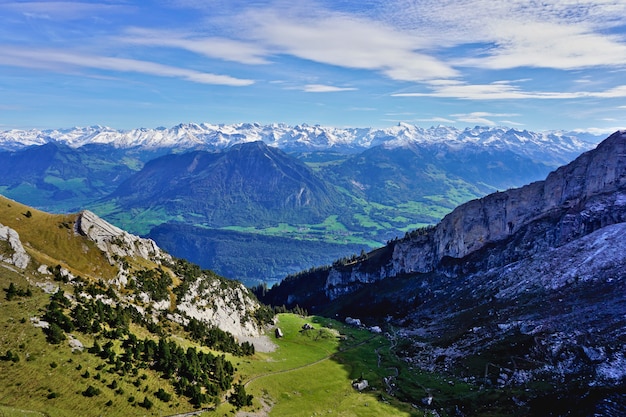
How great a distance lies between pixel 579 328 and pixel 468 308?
6234 centimetres

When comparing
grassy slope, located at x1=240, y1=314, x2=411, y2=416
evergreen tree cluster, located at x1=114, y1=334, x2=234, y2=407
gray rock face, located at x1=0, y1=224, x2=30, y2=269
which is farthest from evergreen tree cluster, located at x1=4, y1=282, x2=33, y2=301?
grassy slope, located at x1=240, y1=314, x2=411, y2=416

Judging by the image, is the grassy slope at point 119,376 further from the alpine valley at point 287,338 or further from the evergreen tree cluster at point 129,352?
the evergreen tree cluster at point 129,352

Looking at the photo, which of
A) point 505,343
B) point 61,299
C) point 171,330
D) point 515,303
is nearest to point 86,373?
point 61,299

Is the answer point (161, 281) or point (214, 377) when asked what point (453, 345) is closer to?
point (214, 377)

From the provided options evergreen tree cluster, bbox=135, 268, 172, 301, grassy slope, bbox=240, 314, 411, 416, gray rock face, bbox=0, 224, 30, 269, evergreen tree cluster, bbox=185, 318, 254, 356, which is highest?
gray rock face, bbox=0, 224, 30, 269

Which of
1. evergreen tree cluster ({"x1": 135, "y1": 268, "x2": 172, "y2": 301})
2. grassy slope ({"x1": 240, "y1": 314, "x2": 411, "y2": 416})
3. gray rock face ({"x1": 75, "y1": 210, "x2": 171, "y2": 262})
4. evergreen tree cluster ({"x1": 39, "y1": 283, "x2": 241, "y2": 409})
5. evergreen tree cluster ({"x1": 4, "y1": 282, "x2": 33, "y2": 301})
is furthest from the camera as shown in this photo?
gray rock face ({"x1": 75, "y1": 210, "x2": 171, "y2": 262})

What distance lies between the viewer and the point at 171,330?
11356 centimetres

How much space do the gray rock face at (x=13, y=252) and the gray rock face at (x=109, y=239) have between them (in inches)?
1005

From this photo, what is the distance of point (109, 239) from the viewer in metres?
131

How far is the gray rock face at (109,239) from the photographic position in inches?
4985

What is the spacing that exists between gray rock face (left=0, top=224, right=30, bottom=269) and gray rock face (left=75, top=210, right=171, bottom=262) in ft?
83.7

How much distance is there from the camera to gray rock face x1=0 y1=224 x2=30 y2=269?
313 feet

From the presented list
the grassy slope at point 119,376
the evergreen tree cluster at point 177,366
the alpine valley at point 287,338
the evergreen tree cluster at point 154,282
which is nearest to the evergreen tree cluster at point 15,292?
the alpine valley at point 287,338

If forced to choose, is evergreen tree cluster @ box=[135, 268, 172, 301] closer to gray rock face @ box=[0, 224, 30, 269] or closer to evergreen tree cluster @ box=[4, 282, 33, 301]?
gray rock face @ box=[0, 224, 30, 269]
